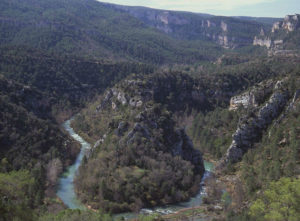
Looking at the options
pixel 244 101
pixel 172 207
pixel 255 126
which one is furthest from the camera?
pixel 244 101

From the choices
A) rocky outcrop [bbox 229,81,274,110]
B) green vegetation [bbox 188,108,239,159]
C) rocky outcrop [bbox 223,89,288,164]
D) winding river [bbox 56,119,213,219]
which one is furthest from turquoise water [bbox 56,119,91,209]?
rocky outcrop [bbox 229,81,274,110]

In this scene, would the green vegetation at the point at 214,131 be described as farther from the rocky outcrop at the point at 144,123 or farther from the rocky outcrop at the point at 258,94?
the rocky outcrop at the point at 144,123

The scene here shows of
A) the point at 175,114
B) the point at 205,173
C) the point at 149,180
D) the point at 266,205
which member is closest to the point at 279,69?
the point at 175,114

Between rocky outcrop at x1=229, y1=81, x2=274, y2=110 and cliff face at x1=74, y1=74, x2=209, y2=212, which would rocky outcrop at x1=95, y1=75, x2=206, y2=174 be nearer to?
cliff face at x1=74, y1=74, x2=209, y2=212

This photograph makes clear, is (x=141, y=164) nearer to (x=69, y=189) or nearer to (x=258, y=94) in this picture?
(x=69, y=189)

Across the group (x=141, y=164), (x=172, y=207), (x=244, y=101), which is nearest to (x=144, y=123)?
(x=141, y=164)

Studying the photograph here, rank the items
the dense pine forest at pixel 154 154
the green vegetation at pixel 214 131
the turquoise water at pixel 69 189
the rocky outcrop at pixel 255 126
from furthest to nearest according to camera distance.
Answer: the green vegetation at pixel 214 131 → the rocky outcrop at pixel 255 126 → the turquoise water at pixel 69 189 → the dense pine forest at pixel 154 154

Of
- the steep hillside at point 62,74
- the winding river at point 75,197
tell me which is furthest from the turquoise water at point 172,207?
the steep hillside at point 62,74

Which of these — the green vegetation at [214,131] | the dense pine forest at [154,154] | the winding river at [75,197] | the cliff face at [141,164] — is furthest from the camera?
the green vegetation at [214,131]

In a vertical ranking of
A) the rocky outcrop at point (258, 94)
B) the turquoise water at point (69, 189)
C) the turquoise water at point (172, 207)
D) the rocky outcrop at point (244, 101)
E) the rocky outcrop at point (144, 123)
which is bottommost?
the turquoise water at point (69, 189)
